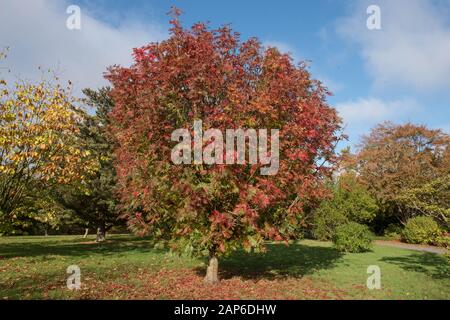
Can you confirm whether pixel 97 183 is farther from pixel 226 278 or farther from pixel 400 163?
pixel 400 163

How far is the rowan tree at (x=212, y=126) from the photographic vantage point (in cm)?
734

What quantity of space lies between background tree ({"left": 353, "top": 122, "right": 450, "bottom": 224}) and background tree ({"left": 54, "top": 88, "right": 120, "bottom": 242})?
73.8 ft

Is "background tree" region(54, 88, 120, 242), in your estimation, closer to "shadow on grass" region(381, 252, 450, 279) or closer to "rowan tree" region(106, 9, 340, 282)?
"rowan tree" region(106, 9, 340, 282)

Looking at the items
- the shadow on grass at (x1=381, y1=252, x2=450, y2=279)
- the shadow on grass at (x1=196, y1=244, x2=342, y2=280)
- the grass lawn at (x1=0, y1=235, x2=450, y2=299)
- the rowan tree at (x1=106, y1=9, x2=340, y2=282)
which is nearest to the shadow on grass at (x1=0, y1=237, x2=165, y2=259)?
the grass lawn at (x1=0, y1=235, x2=450, y2=299)

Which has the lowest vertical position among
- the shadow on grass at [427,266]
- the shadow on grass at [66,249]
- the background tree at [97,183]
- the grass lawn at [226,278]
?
the shadow on grass at [66,249]

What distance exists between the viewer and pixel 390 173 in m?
31.4

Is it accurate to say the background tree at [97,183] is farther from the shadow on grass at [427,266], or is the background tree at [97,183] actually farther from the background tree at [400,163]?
Result: the background tree at [400,163]

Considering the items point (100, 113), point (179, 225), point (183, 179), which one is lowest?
point (179, 225)

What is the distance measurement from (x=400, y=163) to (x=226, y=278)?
27013mm

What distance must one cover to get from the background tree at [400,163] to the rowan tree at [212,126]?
2392cm

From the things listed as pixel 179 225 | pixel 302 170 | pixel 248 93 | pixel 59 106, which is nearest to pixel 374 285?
pixel 302 170

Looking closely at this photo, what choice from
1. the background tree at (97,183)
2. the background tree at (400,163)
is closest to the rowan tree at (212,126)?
the background tree at (97,183)
